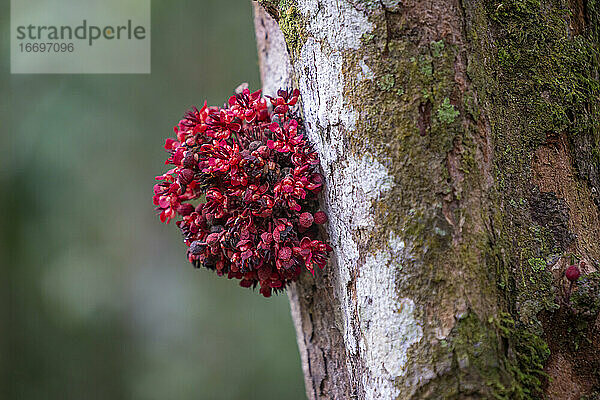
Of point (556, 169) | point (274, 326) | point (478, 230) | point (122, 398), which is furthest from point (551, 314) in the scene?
point (122, 398)

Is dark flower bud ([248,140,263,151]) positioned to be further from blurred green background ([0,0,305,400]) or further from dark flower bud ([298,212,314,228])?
blurred green background ([0,0,305,400])

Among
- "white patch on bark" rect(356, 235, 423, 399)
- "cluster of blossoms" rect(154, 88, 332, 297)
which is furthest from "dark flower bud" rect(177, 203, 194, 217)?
"white patch on bark" rect(356, 235, 423, 399)

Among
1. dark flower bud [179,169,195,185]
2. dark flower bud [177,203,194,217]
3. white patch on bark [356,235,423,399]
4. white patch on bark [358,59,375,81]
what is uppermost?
white patch on bark [358,59,375,81]

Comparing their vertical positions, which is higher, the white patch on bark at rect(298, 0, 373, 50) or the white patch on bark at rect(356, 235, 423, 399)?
the white patch on bark at rect(298, 0, 373, 50)

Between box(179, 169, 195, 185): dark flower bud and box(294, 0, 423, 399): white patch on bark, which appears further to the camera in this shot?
box(179, 169, 195, 185): dark flower bud

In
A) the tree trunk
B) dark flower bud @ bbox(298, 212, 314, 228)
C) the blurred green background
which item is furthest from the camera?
the blurred green background

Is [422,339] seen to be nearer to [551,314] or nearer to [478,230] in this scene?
[478,230]

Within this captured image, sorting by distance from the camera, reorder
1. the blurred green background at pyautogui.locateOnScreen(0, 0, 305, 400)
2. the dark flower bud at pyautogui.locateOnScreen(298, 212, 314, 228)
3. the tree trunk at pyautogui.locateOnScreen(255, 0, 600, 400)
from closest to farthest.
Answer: the tree trunk at pyautogui.locateOnScreen(255, 0, 600, 400) < the dark flower bud at pyautogui.locateOnScreen(298, 212, 314, 228) < the blurred green background at pyautogui.locateOnScreen(0, 0, 305, 400)

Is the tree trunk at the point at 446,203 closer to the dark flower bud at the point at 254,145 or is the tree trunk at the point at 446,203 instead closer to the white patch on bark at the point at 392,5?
the white patch on bark at the point at 392,5
